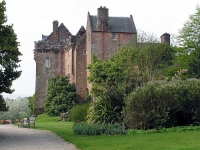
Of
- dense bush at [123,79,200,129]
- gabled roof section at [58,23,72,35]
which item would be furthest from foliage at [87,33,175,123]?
gabled roof section at [58,23,72,35]

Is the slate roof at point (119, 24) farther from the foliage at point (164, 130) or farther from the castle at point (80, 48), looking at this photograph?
the foliage at point (164, 130)

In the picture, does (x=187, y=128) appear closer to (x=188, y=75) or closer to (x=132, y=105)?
(x=132, y=105)

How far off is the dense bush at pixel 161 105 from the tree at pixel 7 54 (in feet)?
25.0

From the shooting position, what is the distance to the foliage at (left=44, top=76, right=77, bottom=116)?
187ft

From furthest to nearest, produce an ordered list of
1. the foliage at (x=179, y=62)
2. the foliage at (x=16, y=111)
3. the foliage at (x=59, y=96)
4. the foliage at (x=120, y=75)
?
1. the foliage at (x=16, y=111)
2. the foliage at (x=59, y=96)
3. the foliage at (x=179, y=62)
4. the foliage at (x=120, y=75)

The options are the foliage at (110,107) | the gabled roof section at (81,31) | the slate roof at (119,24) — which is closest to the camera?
the foliage at (110,107)

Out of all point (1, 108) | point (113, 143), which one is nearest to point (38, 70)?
point (1, 108)

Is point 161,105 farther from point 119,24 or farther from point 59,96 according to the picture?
point 59,96

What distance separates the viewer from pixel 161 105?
24.5 metres

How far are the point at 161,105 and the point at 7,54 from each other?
999 cm

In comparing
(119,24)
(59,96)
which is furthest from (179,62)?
(59,96)

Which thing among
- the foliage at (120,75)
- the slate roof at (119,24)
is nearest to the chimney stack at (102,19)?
the slate roof at (119,24)

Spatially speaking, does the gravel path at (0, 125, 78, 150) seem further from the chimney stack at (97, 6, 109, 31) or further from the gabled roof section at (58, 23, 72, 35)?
the gabled roof section at (58, 23, 72, 35)

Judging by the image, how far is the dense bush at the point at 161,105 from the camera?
80.4 ft
